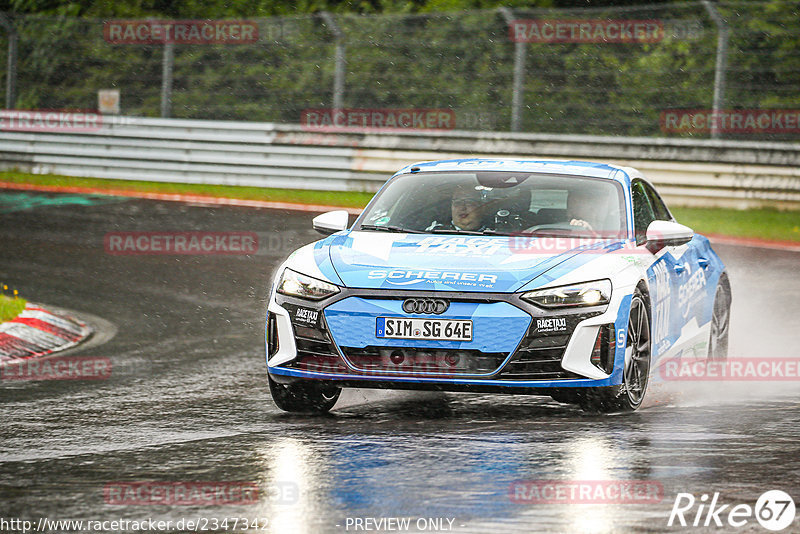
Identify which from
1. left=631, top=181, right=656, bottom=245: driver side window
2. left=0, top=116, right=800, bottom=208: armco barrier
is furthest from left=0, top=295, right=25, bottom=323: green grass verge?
left=0, top=116, right=800, bottom=208: armco barrier

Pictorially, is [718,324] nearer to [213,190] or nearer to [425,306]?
[425,306]

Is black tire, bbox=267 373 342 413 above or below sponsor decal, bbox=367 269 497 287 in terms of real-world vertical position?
below

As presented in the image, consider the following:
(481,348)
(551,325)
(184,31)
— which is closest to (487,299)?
(481,348)

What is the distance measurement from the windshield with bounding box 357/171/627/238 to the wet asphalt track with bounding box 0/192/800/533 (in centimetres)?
105

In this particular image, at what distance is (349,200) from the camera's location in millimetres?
20844

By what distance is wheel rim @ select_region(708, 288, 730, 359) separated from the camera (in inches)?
392

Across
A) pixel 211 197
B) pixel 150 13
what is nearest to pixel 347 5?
pixel 150 13

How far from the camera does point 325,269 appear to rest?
782 centimetres

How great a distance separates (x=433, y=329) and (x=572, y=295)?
75 centimetres

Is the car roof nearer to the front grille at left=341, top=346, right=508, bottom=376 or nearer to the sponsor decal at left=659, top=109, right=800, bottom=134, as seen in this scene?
the front grille at left=341, top=346, right=508, bottom=376

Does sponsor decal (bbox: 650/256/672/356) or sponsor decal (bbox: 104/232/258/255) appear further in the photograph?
sponsor decal (bbox: 104/232/258/255)

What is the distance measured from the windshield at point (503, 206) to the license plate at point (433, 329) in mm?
1194

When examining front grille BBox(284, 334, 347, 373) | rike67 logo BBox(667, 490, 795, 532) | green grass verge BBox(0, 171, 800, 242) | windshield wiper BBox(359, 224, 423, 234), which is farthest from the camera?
green grass verge BBox(0, 171, 800, 242)

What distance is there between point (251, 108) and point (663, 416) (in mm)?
17272
